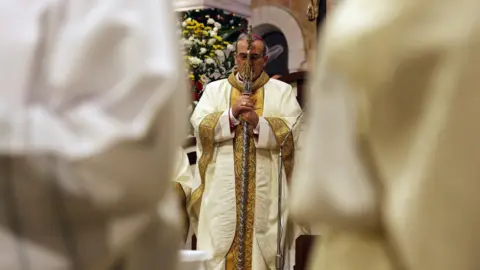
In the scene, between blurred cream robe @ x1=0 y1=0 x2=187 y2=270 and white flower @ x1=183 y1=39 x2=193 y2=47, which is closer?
blurred cream robe @ x1=0 y1=0 x2=187 y2=270

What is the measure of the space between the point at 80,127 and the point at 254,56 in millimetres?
4122

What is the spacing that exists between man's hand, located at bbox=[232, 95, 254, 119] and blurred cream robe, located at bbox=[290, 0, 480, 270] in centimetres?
367

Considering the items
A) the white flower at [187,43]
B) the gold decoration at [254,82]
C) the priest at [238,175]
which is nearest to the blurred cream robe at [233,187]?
the priest at [238,175]

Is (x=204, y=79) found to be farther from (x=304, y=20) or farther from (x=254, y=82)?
(x=304, y=20)

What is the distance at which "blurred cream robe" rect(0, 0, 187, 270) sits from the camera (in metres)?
1.44

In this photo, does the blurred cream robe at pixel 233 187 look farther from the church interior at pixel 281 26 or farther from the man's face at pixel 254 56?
the church interior at pixel 281 26

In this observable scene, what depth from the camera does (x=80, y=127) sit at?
57.0 inches

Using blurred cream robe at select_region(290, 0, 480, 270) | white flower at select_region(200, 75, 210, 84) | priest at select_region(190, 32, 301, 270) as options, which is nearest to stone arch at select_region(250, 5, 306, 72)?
white flower at select_region(200, 75, 210, 84)

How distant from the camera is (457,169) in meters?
1.43

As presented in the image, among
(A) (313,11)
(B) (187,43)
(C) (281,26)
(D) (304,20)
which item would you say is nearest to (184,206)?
(B) (187,43)

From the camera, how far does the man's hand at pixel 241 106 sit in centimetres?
528

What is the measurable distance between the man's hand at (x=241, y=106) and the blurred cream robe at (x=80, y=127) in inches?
148

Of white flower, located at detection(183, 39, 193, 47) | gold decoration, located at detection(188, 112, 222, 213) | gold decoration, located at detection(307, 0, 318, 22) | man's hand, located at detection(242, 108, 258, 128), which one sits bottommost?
gold decoration, located at detection(188, 112, 222, 213)

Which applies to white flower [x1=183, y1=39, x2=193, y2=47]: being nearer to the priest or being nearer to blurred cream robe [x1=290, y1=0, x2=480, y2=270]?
the priest
